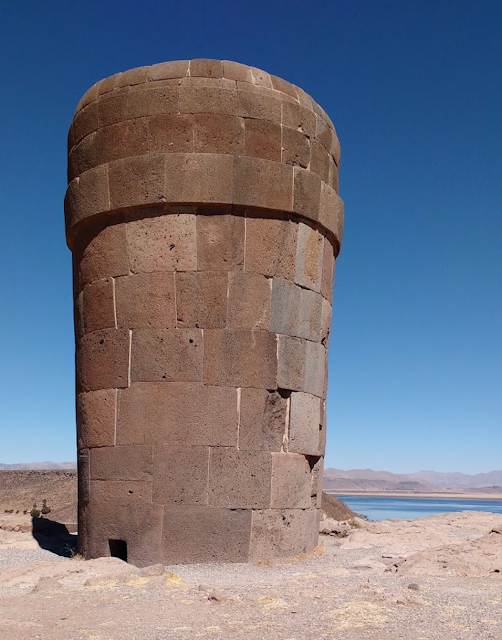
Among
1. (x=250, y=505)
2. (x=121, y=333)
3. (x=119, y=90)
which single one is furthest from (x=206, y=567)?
(x=119, y=90)

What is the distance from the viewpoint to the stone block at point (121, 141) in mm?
9047

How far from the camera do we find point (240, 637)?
4922 millimetres

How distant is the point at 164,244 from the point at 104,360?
1.61 meters

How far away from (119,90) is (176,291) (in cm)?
282

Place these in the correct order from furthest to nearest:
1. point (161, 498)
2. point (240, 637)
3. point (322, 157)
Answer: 1. point (322, 157)
2. point (161, 498)
3. point (240, 637)

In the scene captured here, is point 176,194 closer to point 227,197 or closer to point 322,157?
point 227,197

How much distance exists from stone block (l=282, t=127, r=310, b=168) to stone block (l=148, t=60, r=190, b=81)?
1482mm

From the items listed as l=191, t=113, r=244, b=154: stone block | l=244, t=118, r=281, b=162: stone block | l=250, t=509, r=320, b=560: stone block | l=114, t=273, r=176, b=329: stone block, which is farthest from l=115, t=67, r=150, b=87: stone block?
l=250, t=509, r=320, b=560: stone block

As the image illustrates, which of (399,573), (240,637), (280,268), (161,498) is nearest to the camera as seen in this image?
(240,637)

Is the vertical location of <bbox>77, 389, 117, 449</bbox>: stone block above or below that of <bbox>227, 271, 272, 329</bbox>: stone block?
below

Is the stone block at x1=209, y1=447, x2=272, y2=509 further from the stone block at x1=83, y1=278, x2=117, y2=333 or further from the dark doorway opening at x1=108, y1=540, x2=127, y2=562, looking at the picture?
the stone block at x1=83, y1=278, x2=117, y2=333

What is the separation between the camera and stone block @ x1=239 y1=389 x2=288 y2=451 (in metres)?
8.46

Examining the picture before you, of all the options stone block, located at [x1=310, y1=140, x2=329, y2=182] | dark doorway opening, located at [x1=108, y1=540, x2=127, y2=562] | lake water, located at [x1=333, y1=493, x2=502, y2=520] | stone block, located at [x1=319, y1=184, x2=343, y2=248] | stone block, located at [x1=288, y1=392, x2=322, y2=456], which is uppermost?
stone block, located at [x1=310, y1=140, x2=329, y2=182]

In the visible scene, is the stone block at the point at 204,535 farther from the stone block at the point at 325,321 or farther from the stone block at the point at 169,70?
the stone block at the point at 169,70
